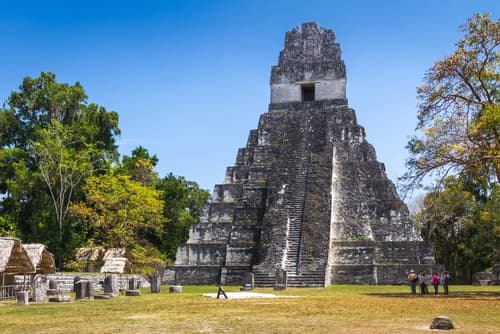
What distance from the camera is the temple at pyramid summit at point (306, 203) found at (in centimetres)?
2098

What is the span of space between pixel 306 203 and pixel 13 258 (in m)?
10.4

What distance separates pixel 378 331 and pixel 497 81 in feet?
32.9

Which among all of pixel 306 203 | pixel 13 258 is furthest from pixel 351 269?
pixel 13 258

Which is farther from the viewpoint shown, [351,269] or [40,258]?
[351,269]

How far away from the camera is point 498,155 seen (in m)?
14.8

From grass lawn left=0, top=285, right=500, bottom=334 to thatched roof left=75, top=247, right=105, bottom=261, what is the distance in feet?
47.3

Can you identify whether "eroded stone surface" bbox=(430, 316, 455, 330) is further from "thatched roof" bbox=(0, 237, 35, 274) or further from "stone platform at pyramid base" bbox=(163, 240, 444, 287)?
"thatched roof" bbox=(0, 237, 35, 274)

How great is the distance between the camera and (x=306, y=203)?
22.7m

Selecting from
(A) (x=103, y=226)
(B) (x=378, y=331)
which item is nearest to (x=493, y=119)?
(B) (x=378, y=331)

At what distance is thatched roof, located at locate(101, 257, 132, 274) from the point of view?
2366cm

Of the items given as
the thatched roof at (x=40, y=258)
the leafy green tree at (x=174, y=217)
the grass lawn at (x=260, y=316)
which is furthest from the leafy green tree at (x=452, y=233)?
the thatched roof at (x=40, y=258)

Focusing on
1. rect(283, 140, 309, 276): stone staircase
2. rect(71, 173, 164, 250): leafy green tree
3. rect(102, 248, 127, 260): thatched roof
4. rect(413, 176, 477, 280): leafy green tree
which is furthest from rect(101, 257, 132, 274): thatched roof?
rect(413, 176, 477, 280): leafy green tree

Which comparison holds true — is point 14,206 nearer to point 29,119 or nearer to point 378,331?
point 29,119

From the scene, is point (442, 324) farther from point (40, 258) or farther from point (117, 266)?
point (117, 266)
